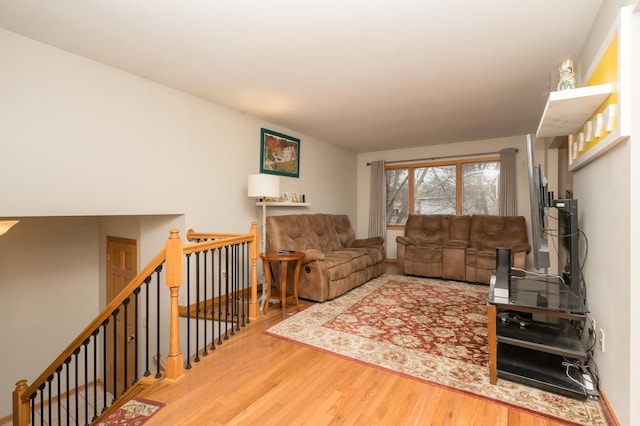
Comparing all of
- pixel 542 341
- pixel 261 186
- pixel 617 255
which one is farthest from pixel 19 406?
pixel 617 255

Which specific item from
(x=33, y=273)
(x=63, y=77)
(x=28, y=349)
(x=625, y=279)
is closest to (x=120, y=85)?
(x=63, y=77)

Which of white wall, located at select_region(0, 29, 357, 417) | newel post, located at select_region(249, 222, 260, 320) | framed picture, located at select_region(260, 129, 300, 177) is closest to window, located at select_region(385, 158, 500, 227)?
white wall, located at select_region(0, 29, 357, 417)

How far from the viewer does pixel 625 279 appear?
1.52 m

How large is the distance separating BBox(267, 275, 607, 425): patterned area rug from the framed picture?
2130 millimetres

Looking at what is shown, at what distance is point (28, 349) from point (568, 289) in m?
5.81

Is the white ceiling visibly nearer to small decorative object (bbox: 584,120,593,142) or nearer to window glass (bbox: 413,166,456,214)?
small decorative object (bbox: 584,120,593,142)

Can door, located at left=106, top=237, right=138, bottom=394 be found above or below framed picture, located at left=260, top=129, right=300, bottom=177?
below

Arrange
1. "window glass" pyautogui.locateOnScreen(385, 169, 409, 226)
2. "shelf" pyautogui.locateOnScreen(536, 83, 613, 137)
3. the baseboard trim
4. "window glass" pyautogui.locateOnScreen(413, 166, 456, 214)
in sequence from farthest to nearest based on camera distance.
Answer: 1. "window glass" pyautogui.locateOnScreen(385, 169, 409, 226)
2. "window glass" pyautogui.locateOnScreen(413, 166, 456, 214)
3. "shelf" pyautogui.locateOnScreen(536, 83, 613, 137)
4. the baseboard trim

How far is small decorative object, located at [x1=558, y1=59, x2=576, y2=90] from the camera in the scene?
1.94 metres

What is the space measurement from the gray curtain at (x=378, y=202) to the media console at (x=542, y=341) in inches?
160

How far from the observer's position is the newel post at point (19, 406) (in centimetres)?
246

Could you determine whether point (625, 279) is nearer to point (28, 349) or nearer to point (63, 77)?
point (63, 77)

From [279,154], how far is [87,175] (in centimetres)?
256

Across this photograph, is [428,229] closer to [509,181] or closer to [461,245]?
[461,245]
